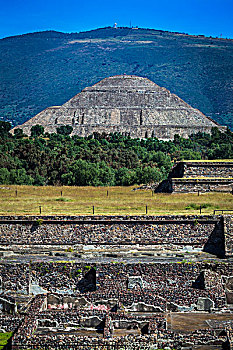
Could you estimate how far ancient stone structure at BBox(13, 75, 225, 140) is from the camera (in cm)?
9594

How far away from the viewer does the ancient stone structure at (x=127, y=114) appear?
95.9m

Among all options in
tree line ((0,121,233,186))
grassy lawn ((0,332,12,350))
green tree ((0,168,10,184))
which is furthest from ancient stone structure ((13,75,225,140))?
grassy lawn ((0,332,12,350))

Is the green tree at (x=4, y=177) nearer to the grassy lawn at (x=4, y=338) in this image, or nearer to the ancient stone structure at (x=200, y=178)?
the ancient stone structure at (x=200, y=178)

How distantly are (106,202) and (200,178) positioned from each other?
515 cm

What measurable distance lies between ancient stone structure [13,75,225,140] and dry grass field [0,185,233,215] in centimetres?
6511

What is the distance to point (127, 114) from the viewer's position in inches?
4286

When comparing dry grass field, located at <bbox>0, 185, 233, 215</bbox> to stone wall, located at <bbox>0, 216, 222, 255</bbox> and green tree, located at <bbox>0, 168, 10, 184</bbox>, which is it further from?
green tree, located at <bbox>0, 168, 10, 184</bbox>

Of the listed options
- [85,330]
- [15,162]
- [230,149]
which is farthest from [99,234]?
[230,149]

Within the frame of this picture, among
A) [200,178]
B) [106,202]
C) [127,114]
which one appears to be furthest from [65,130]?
[106,202]

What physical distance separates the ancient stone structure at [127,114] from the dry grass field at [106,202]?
214 ft

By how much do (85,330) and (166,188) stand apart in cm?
1357

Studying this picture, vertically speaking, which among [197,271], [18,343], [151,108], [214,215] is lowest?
[18,343]

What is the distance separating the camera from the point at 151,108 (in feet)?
362

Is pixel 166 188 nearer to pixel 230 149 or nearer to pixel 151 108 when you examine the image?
pixel 230 149
